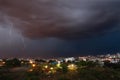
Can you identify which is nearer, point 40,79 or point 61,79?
point 61,79

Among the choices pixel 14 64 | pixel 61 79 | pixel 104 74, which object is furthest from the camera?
pixel 14 64

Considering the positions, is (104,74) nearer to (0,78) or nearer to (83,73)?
(83,73)

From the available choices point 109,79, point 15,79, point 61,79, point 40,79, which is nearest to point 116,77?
point 109,79

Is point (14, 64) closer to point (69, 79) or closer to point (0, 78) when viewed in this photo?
point (0, 78)

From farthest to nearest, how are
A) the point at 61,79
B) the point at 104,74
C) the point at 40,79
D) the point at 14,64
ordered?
the point at 14,64
the point at 104,74
the point at 40,79
the point at 61,79

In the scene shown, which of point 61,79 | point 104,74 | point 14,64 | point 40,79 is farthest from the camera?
point 14,64

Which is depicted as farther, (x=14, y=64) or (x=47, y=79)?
(x=14, y=64)

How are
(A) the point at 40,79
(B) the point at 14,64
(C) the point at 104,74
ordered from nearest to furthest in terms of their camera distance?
(A) the point at 40,79 → (C) the point at 104,74 → (B) the point at 14,64

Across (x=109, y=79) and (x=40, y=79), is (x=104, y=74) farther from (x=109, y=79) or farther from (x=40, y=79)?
(x=40, y=79)

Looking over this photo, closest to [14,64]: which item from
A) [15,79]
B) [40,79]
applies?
[15,79]
